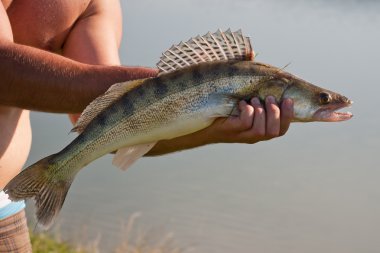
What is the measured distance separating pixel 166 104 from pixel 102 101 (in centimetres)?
23

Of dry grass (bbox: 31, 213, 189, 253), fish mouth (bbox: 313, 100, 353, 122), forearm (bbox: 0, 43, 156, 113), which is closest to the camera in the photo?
forearm (bbox: 0, 43, 156, 113)

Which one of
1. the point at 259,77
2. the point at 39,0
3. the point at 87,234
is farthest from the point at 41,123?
the point at 259,77

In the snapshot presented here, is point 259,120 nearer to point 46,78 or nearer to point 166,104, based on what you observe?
point 166,104

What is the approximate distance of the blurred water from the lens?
33.0ft

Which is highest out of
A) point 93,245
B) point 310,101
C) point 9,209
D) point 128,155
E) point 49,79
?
point 49,79

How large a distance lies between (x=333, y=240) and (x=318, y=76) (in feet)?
20.8

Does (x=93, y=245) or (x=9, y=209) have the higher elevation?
(x=9, y=209)

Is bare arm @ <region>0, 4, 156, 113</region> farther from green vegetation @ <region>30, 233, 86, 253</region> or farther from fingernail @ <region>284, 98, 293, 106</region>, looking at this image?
green vegetation @ <region>30, 233, 86, 253</region>

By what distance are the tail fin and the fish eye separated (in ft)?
3.13

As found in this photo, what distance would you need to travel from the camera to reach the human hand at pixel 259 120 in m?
2.84

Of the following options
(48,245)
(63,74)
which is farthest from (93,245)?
(63,74)

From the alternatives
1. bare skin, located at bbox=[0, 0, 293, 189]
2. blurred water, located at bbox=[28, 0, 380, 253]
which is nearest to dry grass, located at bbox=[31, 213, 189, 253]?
blurred water, located at bbox=[28, 0, 380, 253]

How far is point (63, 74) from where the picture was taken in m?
2.83

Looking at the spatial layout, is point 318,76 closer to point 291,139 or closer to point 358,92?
point 358,92
